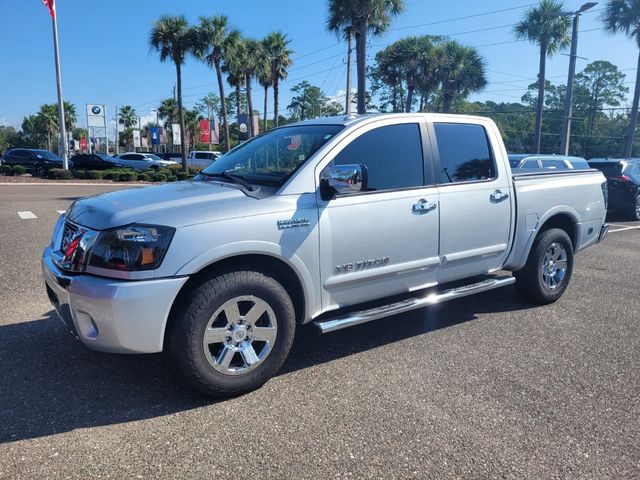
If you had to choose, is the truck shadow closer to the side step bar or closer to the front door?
the side step bar

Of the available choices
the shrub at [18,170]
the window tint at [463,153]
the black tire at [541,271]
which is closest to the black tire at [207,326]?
the window tint at [463,153]

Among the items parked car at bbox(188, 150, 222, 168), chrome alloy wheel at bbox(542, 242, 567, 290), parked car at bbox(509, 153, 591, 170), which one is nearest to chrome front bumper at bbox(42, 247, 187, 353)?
chrome alloy wheel at bbox(542, 242, 567, 290)

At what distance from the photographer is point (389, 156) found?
13.5 ft

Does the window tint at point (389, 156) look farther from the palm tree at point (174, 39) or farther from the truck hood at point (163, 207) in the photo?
the palm tree at point (174, 39)

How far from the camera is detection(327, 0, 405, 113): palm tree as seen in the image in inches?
857

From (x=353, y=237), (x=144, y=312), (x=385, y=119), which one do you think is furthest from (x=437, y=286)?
(x=144, y=312)

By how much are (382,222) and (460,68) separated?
3945 centimetres

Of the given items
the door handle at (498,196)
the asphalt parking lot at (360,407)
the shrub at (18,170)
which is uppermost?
the door handle at (498,196)

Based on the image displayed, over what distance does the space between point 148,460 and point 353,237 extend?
1.97 m

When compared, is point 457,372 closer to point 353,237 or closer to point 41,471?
point 353,237

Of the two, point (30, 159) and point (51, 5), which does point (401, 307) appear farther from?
point (30, 159)

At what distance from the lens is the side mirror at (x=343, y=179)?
3512 mm

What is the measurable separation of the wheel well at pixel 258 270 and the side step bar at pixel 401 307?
0.80ft

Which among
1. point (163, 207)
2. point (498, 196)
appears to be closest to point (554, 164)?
point (498, 196)
